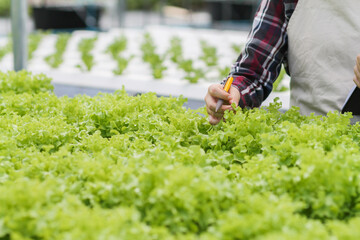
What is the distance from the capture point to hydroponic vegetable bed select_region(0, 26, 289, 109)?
4402mm

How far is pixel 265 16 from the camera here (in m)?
2.52

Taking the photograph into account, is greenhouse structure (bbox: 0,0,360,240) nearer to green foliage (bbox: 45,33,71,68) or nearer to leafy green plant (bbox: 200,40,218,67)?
green foliage (bbox: 45,33,71,68)

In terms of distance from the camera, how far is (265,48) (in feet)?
8.18

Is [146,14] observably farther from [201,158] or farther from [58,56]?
[201,158]

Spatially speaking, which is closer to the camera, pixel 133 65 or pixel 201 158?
pixel 201 158

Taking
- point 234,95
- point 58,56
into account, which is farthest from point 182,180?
point 58,56

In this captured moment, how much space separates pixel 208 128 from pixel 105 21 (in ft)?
55.0

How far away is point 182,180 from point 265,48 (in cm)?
134

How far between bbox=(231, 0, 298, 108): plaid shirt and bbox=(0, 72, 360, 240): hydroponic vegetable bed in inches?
10.3

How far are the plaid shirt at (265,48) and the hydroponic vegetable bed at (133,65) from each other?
44.2 inches

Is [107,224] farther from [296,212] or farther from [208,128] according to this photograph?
[208,128]

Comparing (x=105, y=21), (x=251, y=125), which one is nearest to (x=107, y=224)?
(x=251, y=125)

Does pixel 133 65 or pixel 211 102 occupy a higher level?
pixel 211 102

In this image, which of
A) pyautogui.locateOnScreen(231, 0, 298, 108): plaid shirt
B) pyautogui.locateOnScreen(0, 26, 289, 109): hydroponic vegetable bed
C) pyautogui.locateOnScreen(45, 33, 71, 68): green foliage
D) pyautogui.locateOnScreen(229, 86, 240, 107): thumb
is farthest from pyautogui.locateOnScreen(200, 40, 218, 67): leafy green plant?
pyautogui.locateOnScreen(229, 86, 240, 107): thumb
